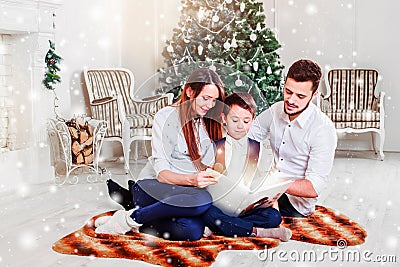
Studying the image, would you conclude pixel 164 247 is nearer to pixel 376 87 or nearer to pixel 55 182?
pixel 55 182

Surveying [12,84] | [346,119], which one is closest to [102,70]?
[12,84]

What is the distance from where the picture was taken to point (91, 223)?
3105 millimetres

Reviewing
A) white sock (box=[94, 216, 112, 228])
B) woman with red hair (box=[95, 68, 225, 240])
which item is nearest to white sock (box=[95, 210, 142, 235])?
Answer: woman with red hair (box=[95, 68, 225, 240])

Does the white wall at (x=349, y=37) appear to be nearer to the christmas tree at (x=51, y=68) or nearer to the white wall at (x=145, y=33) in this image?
the white wall at (x=145, y=33)

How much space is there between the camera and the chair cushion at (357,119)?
544cm

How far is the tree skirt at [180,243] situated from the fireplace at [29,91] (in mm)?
1657

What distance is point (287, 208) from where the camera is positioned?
3.17m

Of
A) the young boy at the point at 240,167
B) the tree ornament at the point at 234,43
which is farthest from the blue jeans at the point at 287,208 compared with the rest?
the tree ornament at the point at 234,43

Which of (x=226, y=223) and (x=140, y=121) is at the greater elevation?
(x=140, y=121)

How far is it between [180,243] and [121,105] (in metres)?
2.54

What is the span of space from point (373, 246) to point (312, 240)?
28 centimetres

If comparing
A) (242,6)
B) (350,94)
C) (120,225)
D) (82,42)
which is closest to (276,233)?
(120,225)

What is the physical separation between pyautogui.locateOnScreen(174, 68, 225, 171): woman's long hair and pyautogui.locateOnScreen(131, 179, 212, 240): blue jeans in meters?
0.18

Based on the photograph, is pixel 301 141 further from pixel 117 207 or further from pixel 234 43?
pixel 234 43
